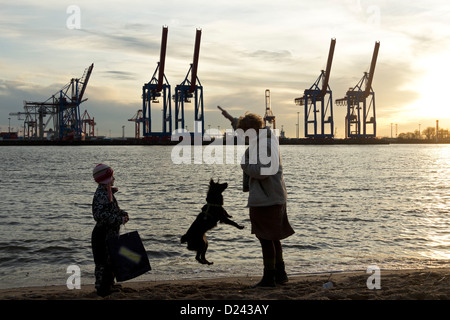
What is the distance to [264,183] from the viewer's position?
373 cm

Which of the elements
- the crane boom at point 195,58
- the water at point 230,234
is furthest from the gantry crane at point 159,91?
the water at point 230,234

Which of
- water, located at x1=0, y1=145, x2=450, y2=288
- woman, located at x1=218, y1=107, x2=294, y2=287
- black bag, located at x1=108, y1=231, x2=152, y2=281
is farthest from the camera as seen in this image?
water, located at x1=0, y1=145, x2=450, y2=288

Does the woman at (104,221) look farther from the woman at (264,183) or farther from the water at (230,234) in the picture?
the water at (230,234)

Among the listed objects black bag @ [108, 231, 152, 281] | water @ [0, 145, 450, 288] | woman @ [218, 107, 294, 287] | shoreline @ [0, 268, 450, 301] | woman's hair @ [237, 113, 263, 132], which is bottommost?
water @ [0, 145, 450, 288]

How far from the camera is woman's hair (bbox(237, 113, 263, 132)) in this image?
3766mm

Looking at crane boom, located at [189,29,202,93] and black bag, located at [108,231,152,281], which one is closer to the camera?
black bag, located at [108,231,152,281]

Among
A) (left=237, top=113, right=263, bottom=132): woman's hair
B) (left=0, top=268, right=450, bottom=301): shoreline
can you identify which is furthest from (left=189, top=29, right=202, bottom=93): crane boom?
(left=237, top=113, right=263, bottom=132): woman's hair

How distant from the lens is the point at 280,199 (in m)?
3.78

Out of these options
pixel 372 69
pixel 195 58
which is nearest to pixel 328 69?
pixel 372 69

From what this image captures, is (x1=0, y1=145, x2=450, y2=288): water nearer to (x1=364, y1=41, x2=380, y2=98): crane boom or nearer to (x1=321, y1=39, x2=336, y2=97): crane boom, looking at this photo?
(x1=321, y1=39, x2=336, y2=97): crane boom

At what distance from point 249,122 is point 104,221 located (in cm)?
150
